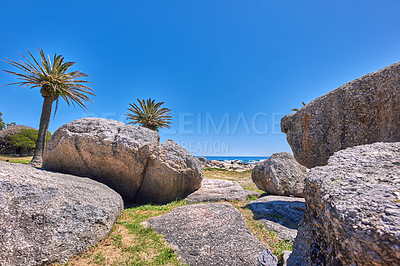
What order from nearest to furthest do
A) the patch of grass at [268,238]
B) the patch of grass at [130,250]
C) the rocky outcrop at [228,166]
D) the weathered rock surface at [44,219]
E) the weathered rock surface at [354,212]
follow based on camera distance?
1. the weathered rock surface at [354,212]
2. the weathered rock surface at [44,219]
3. the patch of grass at [130,250]
4. the patch of grass at [268,238]
5. the rocky outcrop at [228,166]

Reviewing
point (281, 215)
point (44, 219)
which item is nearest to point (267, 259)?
point (281, 215)

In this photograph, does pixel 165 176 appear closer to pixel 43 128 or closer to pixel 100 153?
pixel 100 153

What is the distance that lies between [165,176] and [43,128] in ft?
58.8

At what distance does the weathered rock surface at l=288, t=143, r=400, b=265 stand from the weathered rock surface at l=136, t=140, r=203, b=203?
306 inches

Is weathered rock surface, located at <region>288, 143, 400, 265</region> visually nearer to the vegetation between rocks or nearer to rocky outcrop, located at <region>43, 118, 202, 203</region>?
the vegetation between rocks

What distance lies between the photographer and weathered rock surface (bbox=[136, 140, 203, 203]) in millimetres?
10023

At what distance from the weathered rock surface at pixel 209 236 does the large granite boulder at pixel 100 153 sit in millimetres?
3690

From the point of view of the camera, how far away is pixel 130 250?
495cm

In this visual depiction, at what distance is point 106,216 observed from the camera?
5930 millimetres

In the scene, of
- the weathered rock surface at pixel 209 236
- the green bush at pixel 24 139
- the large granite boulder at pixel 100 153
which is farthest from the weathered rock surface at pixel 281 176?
the green bush at pixel 24 139

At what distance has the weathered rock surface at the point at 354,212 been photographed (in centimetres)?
182

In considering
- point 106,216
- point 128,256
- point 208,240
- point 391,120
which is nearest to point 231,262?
A: point 208,240

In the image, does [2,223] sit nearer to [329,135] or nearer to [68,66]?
[329,135]

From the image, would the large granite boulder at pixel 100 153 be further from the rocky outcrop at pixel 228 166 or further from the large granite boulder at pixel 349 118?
the rocky outcrop at pixel 228 166
